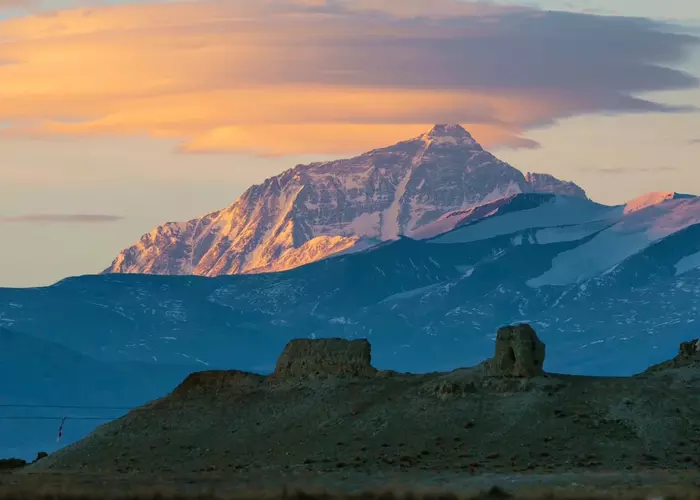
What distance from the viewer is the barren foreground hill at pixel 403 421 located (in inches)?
4528

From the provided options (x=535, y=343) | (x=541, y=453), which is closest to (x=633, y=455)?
(x=541, y=453)

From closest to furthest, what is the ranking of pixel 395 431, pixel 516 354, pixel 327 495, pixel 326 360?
pixel 327 495, pixel 395 431, pixel 516 354, pixel 326 360

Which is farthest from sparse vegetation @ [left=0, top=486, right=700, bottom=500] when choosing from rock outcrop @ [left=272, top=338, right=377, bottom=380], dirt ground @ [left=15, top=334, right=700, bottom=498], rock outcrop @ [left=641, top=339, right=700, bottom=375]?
rock outcrop @ [left=272, top=338, right=377, bottom=380]

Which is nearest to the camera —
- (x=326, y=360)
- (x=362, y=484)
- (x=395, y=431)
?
(x=362, y=484)

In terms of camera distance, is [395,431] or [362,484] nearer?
[362,484]

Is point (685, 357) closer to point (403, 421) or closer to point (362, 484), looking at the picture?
point (403, 421)

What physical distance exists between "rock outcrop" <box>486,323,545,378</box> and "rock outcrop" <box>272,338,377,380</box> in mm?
10895

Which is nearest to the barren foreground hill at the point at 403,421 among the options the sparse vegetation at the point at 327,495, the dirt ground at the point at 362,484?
the dirt ground at the point at 362,484

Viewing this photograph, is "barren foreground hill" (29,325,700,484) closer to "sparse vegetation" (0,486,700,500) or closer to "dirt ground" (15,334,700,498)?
"dirt ground" (15,334,700,498)

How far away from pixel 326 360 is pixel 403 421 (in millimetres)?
13503

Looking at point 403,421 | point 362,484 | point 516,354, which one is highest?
point 516,354

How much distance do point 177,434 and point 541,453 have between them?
29204 mm

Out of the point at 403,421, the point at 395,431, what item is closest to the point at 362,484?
the point at 395,431

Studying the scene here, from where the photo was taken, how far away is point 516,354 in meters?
127
